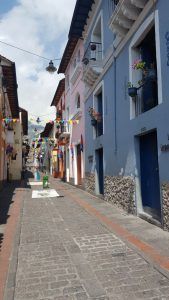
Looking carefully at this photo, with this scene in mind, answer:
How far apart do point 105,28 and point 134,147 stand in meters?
5.66

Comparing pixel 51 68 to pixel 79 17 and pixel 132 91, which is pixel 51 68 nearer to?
pixel 79 17

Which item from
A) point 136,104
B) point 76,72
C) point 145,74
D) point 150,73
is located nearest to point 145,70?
point 145,74

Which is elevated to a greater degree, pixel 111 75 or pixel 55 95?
pixel 55 95

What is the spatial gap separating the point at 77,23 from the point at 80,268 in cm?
1296

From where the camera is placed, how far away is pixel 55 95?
91.2ft

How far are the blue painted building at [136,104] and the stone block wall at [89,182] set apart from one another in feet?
7.28

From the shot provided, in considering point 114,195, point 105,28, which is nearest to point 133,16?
point 105,28

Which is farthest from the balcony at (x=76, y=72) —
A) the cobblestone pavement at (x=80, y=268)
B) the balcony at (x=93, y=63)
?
the cobblestone pavement at (x=80, y=268)

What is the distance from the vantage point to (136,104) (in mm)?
8461

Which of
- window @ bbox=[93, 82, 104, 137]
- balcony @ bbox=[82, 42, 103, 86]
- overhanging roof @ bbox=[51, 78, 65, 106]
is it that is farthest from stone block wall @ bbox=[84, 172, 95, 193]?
overhanging roof @ bbox=[51, 78, 65, 106]

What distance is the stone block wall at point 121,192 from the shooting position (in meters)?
8.52

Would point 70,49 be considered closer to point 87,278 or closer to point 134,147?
point 134,147

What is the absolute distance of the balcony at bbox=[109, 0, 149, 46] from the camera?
761 centimetres

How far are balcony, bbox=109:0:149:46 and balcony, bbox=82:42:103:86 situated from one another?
2.80m
